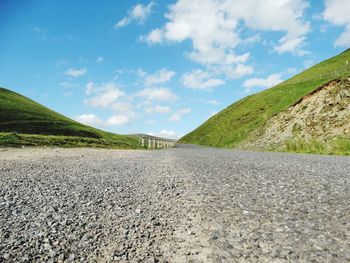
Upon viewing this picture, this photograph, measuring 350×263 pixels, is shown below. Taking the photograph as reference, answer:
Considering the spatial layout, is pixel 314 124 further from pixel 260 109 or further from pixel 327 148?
pixel 260 109

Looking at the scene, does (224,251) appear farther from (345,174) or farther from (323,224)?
(345,174)

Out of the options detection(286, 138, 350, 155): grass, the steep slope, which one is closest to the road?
detection(286, 138, 350, 155): grass

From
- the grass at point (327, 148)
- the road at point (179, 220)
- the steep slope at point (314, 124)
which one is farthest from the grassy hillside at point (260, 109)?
the road at point (179, 220)

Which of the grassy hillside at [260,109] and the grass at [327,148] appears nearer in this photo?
the grass at [327,148]

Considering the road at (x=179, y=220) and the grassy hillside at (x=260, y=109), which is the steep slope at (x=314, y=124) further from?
the road at (x=179, y=220)

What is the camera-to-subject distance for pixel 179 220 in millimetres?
6574

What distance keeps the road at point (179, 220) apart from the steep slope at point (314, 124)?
23390 millimetres

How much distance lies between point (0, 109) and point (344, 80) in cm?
8924

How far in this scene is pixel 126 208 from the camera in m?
7.61

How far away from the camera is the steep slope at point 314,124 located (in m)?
35.8

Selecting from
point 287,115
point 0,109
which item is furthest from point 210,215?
point 0,109

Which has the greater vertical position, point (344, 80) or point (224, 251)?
point (344, 80)

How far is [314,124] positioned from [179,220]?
134 ft

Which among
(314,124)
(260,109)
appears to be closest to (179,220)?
(314,124)
